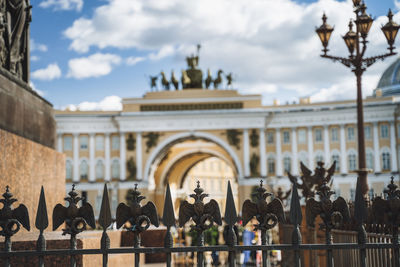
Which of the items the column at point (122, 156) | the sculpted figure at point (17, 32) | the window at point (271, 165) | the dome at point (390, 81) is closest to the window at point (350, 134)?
the window at point (271, 165)

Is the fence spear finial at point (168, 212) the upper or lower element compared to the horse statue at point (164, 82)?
lower

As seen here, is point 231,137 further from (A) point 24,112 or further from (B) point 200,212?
(B) point 200,212

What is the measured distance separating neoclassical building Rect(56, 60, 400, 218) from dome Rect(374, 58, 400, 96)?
848cm

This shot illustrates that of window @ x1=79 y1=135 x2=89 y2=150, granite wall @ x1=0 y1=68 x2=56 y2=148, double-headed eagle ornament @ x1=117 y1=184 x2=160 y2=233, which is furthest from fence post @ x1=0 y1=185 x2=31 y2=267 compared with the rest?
window @ x1=79 y1=135 x2=89 y2=150

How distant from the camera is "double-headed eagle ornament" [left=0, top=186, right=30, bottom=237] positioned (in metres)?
3.56

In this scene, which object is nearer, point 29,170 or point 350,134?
point 29,170

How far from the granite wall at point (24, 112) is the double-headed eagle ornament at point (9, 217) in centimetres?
255

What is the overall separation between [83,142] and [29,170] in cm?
4953

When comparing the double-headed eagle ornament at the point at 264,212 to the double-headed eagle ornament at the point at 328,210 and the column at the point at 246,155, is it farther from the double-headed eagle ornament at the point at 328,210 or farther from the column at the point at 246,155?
the column at the point at 246,155

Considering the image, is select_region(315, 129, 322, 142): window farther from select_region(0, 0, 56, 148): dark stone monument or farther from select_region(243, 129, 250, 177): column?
select_region(0, 0, 56, 148): dark stone monument

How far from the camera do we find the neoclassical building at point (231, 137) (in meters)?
52.1

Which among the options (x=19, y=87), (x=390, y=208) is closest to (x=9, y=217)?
(x=390, y=208)

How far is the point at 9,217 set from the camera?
11.8ft

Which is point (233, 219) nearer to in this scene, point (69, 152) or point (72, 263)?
point (72, 263)
